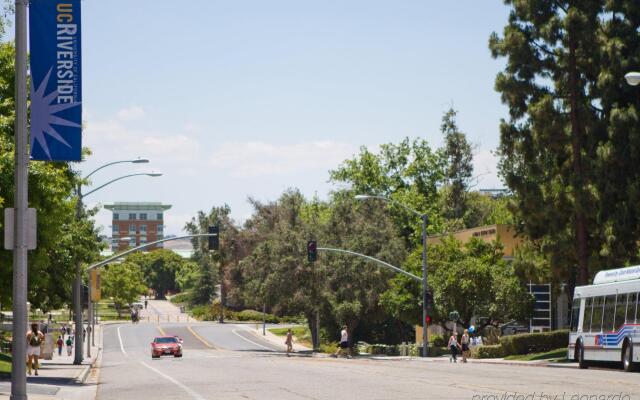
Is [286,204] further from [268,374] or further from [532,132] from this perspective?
[268,374]

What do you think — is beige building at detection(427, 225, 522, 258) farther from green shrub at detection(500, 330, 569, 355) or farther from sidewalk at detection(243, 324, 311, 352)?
sidewalk at detection(243, 324, 311, 352)

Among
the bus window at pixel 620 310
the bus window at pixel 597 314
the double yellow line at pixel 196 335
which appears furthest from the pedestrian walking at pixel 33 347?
the double yellow line at pixel 196 335

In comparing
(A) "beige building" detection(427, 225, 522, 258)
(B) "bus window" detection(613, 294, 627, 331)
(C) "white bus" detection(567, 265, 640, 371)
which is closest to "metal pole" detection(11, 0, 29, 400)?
(C) "white bus" detection(567, 265, 640, 371)

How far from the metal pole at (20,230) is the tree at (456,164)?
94.9 m

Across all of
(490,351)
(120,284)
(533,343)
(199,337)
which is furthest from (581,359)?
(120,284)

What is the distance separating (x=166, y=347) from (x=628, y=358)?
36.8m

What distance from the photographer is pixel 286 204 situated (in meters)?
91.1

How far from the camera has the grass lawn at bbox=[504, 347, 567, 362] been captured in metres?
48.2

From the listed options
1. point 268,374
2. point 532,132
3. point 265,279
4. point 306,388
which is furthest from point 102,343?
point 306,388

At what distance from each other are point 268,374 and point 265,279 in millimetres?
51673

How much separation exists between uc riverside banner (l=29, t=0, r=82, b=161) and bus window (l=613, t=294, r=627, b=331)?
70.1 ft

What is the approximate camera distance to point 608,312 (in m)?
36.7

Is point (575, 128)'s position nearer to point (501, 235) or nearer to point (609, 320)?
point (609, 320)

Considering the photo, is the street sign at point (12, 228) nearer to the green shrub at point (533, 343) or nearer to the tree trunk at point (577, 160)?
the tree trunk at point (577, 160)
